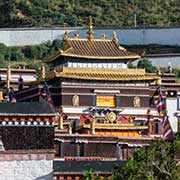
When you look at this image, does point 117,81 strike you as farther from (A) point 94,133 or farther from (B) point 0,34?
(B) point 0,34

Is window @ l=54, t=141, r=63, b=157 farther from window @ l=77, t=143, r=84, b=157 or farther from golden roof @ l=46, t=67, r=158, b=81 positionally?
golden roof @ l=46, t=67, r=158, b=81

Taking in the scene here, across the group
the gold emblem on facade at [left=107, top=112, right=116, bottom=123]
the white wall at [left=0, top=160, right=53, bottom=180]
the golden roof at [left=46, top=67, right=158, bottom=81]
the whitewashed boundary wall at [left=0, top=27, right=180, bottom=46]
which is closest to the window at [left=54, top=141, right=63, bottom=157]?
the gold emblem on facade at [left=107, top=112, right=116, bottom=123]

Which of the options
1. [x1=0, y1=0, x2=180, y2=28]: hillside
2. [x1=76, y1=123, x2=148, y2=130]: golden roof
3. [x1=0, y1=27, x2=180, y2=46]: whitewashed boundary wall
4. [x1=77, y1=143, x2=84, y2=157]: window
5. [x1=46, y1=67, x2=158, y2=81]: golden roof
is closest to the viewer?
[x1=77, y1=143, x2=84, y2=157]: window

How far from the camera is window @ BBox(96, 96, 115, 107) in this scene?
4903 centimetres

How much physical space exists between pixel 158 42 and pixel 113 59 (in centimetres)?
3266

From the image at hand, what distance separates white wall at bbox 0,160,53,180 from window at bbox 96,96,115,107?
22.5 m

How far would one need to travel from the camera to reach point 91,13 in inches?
3755

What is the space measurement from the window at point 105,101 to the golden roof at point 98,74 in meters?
0.87

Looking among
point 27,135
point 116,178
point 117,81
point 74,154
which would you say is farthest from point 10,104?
point 117,81

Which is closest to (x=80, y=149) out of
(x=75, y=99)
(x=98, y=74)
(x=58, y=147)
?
(x=58, y=147)

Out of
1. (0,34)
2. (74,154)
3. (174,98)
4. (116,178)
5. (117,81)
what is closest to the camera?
(116,178)

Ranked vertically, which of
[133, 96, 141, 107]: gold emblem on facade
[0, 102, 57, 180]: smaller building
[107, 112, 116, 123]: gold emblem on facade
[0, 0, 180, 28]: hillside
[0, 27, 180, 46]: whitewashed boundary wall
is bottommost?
[0, 102, 57, 180]: smaller building

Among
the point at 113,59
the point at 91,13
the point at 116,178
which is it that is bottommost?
the point at 116,178

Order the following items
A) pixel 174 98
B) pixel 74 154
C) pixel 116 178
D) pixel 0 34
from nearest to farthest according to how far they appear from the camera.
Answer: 1. pixel 116 178
2. pixel 74 154
3. pixel 174 98
4. pixel 0 34
